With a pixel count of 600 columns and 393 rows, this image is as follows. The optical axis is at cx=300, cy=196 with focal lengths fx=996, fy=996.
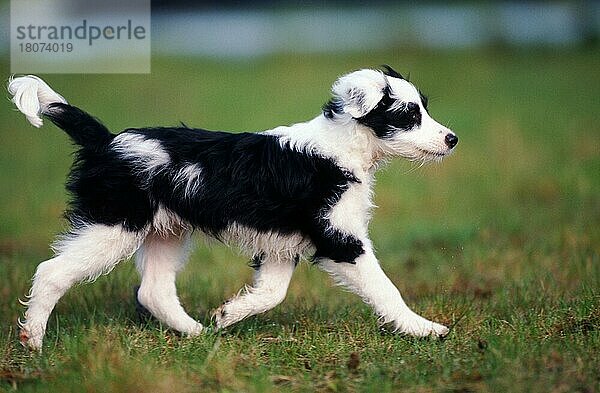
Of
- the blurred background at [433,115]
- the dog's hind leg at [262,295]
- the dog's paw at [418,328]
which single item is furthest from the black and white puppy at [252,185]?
the blurred background at [433,115]

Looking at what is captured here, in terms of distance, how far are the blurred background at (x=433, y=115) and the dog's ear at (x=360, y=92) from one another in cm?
150

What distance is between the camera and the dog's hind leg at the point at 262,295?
6.49m

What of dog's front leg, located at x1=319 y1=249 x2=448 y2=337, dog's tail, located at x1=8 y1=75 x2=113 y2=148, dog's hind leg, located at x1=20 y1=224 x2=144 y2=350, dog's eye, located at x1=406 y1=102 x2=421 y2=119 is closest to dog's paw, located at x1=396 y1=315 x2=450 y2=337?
dog's front leg, located at x1=319 y1=249 x2=448 y2=337

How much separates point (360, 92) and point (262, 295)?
4.82 feet

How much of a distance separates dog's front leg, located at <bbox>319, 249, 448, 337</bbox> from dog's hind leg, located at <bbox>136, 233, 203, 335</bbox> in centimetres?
116

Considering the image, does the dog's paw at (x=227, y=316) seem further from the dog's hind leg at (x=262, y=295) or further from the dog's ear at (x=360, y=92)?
the dog's ear at (x=360, y=92)

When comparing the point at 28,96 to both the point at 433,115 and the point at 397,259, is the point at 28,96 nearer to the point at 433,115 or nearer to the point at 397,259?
the point at 397,259

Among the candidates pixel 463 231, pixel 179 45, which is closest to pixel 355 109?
pixel 463 231

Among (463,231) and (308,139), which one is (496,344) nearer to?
(308,139)

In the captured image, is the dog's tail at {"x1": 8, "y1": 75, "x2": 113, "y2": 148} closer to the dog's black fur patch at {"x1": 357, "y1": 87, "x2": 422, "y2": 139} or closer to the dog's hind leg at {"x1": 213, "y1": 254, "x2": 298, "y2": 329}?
the dog's hind leg at {"x1": 213, "y1": 254, "x2": 298, "y2": 329}

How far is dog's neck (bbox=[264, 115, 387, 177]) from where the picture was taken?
623 centimetres

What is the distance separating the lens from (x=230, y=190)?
244 inches

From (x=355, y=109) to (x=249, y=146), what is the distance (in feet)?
2.32

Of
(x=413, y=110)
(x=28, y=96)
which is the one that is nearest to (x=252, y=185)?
(x=413, y=110)
